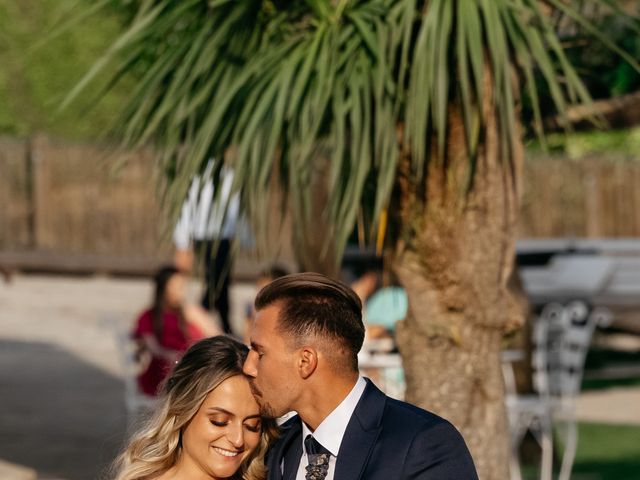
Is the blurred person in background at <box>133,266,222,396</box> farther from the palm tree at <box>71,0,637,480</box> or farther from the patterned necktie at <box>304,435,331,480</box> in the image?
the patterned necktie at <box>304,435,331,480</box>

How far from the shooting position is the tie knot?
9.29 ft

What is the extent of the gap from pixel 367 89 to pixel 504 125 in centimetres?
43

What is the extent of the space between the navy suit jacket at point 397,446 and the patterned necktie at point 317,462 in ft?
0.21

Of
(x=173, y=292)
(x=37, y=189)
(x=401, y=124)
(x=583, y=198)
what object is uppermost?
(x=37, y=189)

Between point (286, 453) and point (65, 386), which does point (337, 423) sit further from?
point (65, 386)

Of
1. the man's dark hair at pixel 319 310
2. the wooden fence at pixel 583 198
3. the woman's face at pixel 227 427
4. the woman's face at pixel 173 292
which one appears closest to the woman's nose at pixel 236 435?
the woman's face at pixel 227 427

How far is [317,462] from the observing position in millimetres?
2801

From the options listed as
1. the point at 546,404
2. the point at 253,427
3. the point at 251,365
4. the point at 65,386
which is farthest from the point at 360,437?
the point at 65,386

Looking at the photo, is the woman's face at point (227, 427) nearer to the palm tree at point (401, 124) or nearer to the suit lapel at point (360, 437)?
the suit lapel at point (360, 437)

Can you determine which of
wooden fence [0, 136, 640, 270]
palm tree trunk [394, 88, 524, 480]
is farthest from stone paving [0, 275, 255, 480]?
wooden fence [0, 136, 640, 270]

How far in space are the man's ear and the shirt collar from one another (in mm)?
111

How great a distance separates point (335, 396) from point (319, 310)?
204 mm

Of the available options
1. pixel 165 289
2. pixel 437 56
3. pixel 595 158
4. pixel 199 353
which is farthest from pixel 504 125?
pixel 595 158

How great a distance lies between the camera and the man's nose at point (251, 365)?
2902mm
